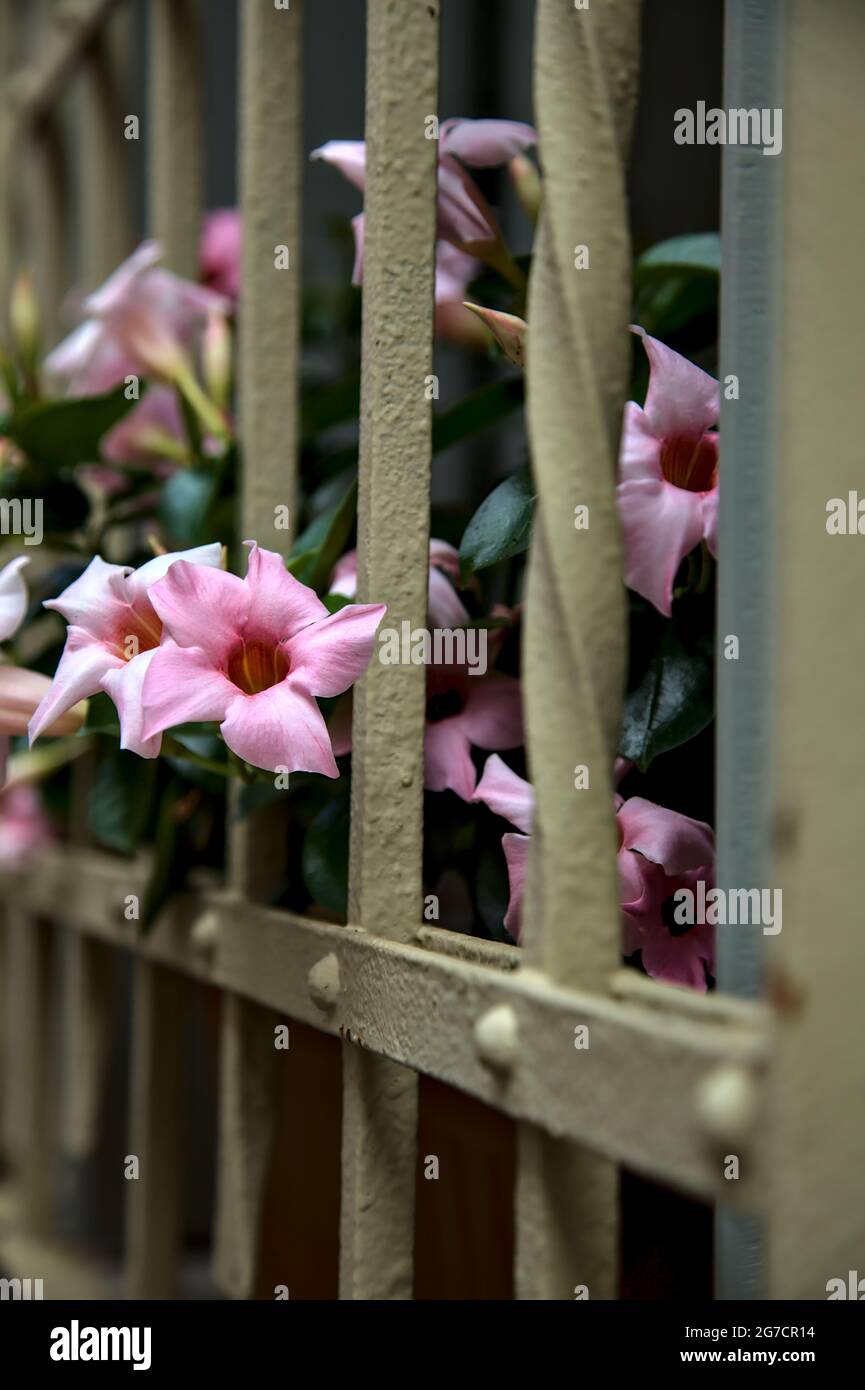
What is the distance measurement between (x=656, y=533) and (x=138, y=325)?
38 centimetres

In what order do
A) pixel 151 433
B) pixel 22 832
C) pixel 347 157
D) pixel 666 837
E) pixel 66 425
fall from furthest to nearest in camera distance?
1. pixel 22 832
2. pixel 151 433
3. pixel 66 425
4. pixel 347 157
5. pixel 666 837

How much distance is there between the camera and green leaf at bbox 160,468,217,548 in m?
0.57

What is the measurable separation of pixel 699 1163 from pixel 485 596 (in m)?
0.28

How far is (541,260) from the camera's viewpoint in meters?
0.32

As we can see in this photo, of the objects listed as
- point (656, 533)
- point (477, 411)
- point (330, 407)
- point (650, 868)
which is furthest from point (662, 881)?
point (330, 407)

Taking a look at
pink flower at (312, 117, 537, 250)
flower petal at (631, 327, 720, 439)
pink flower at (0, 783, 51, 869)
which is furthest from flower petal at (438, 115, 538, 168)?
pink flower at (0, 783, 51, 869)

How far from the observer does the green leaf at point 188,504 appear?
565 mm

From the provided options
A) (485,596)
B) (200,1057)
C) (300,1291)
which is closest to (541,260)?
(485,596)

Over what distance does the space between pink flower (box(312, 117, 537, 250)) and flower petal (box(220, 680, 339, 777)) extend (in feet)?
0.71

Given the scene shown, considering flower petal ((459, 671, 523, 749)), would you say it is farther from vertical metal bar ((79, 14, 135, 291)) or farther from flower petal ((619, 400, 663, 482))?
vertical metal bar ((79, 14, 135, 291))

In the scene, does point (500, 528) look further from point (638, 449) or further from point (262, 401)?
point (262, 401)

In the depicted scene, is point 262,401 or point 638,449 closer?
point 638,449

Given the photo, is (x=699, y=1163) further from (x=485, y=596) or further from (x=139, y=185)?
(x=139, y=185)

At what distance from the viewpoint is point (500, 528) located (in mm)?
403
